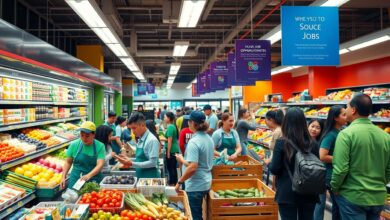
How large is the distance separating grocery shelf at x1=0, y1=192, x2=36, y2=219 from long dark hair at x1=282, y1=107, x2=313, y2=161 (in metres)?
3.38

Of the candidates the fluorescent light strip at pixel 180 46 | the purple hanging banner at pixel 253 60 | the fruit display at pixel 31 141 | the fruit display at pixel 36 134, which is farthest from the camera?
the fluorescent light strip at pixel 180 46

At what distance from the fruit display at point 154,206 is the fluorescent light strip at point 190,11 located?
3.22m

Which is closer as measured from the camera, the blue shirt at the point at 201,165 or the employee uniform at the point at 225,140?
the blue shirt at the point at 201,165

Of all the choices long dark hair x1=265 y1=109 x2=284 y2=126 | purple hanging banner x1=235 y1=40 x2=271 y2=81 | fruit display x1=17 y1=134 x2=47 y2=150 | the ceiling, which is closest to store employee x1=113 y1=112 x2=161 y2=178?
long dark hair x1=265 y1=109 x2=284 y2=126

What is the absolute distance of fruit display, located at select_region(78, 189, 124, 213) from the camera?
3326 millimetres

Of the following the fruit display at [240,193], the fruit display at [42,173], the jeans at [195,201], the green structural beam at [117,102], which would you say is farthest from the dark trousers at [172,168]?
the green structural beam at [117,102]

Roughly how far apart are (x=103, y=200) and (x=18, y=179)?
2.29 meters

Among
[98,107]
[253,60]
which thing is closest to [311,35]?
[253,60]

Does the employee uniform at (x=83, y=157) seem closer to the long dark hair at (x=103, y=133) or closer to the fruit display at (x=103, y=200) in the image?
the fruit display at (x=103, y=200)

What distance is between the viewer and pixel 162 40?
1672cm

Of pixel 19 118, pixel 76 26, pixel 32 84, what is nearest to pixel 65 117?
pixel 32 84

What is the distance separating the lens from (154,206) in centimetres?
346

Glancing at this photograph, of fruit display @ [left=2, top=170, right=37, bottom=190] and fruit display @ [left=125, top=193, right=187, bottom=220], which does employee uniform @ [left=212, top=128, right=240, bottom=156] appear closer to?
fruit display @ [left=125, top=193, right=187, bottom=220]

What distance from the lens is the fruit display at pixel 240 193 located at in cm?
466
